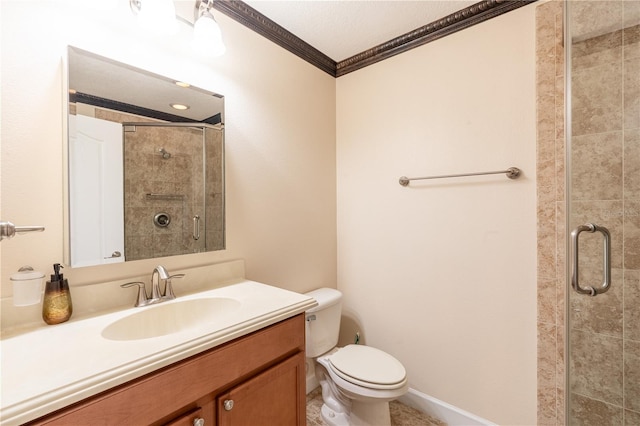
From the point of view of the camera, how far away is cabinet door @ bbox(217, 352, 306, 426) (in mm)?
837

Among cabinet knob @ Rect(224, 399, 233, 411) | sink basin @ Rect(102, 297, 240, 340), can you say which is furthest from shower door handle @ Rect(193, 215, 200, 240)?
cabinet knob @ Rect(224, 399, 233, 411)

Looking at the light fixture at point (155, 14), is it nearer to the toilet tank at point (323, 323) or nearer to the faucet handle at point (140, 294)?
the faucet handle at point (140, 294)

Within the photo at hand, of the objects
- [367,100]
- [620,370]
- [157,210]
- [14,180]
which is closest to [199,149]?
[157,210]

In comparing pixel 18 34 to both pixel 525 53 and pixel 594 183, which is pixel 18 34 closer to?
pixel 525 53

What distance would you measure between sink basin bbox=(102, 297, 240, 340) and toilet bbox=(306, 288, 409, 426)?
0.59 meters

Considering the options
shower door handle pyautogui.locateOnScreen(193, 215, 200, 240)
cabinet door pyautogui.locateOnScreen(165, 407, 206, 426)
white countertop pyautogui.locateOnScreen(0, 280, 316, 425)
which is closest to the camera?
white countertop pyautogui.locateOnScreen(0, 280, 316, 425)

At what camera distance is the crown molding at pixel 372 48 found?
1401 millimetres

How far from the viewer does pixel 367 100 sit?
1895 millimetres

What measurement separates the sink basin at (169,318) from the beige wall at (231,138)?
0.64 ft

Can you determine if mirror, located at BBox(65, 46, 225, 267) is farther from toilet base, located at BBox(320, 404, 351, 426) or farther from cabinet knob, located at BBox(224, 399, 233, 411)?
toilet base, located at BBox(320, 404, 351, 426)

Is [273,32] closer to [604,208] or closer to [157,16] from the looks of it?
[157,16]

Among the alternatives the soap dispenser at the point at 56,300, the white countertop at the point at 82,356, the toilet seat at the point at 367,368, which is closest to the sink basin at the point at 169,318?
the white countertop at the point at 82,356

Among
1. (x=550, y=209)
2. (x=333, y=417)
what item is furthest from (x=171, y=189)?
(x=550, y=209)

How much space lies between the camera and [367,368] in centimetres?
141
